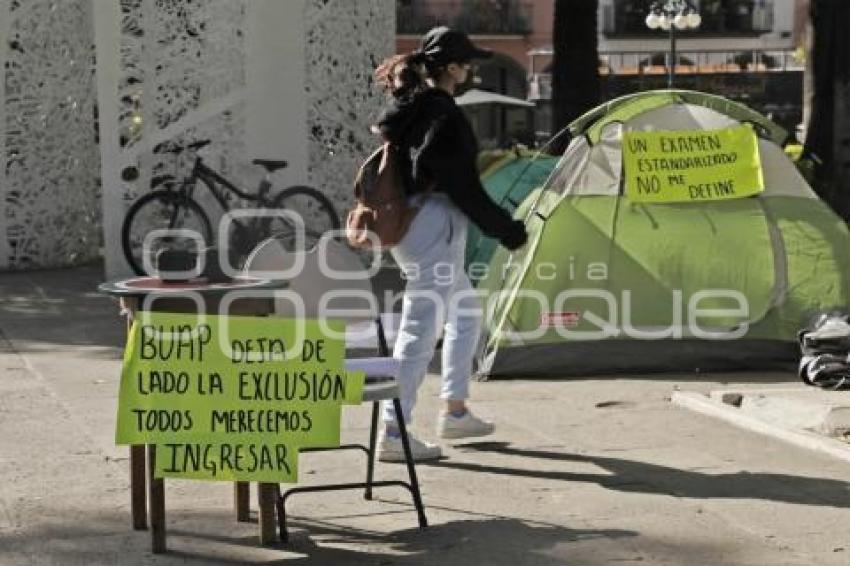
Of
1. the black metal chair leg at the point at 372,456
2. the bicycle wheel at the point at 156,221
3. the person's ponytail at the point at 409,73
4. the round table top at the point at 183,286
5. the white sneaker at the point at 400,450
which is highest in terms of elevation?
the person's ponytail at the point at 409,73

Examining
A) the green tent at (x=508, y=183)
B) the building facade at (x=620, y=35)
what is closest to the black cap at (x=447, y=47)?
the green tent at (x=508, y=183)

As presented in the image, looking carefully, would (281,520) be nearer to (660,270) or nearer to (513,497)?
(513,497)

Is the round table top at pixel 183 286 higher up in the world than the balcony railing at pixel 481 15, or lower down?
lower down

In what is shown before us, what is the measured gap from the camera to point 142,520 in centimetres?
506

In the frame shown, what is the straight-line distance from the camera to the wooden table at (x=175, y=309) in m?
4.75

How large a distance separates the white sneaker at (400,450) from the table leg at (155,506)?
139 centimetres

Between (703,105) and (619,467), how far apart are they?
10.2ft

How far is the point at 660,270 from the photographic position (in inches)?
322

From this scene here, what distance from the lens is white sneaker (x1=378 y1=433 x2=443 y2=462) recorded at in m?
5.95

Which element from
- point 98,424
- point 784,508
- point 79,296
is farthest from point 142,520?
point 79,296

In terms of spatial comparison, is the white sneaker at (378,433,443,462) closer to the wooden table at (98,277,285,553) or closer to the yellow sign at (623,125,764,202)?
the wooden table at (98,277,285,553)

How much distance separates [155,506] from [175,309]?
2.30 feet

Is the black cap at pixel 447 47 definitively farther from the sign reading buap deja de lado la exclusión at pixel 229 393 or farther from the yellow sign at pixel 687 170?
the yellow sign at pixel 687 170

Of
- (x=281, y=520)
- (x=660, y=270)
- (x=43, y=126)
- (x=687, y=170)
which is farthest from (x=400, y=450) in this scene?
(x=43, y=126)
